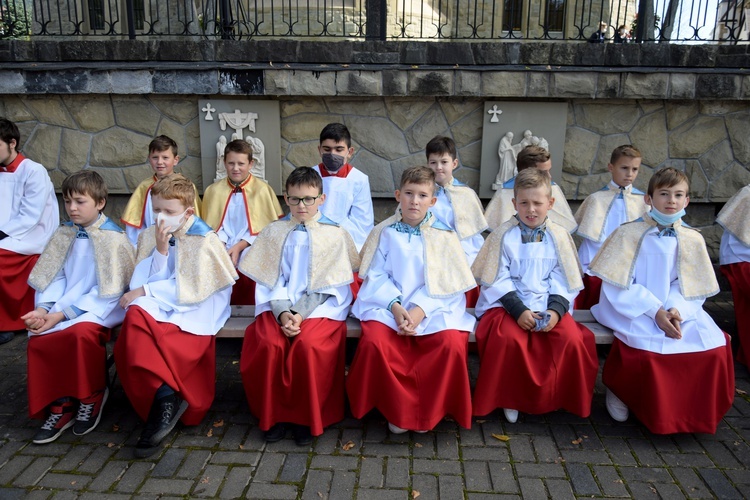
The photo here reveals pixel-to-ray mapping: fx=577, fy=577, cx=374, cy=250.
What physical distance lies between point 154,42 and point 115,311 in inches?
120

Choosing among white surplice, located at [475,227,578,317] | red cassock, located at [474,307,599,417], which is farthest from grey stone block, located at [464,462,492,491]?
white surplice, located at [475,227,578,317]

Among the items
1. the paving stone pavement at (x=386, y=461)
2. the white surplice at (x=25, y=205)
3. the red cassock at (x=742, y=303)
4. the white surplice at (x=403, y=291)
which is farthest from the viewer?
the white surplice at (x=25, y=205)

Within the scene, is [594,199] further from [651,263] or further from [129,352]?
[129,352]

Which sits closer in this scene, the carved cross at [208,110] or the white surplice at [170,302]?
the white surplice at [170,302]

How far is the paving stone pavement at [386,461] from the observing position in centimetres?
275

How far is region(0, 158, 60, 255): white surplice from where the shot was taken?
4754 millimetres

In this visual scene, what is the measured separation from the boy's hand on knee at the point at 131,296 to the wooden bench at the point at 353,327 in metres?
0.50

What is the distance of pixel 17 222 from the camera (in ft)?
15.6

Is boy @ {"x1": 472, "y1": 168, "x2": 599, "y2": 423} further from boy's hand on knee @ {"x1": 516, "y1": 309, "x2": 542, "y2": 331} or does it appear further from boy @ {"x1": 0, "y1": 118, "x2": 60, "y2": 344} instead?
boy @ {"x1": 0, "y1": 118, "x2": 60, "y2": 344}

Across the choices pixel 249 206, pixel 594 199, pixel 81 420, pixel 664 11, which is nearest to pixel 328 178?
pixel 249 206

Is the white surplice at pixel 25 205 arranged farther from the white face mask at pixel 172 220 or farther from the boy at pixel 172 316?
the white face mask at pixel 172 220

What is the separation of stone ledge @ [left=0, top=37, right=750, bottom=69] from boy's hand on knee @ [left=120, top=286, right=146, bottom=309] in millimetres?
2908

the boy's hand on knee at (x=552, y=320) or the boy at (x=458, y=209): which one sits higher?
the boy at (x=458, y=209)

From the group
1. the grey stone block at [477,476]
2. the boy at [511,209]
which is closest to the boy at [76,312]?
the grey stone block at [477,476]
